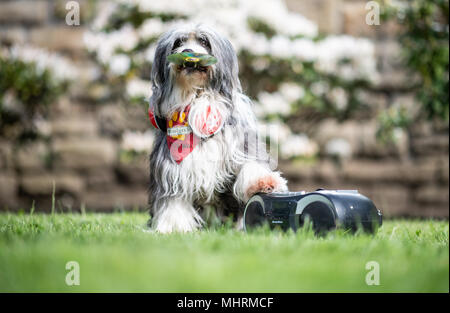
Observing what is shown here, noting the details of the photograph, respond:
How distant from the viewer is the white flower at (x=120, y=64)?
6.24 meters

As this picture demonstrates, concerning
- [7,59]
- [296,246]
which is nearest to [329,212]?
[296,246]

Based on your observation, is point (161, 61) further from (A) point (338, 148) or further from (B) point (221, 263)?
(A) point (338, 148)

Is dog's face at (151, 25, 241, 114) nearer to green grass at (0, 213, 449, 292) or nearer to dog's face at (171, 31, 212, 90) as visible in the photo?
dog's face at (171, 31, 212, 90)

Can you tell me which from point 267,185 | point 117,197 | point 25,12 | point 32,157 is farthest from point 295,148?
point 25,12

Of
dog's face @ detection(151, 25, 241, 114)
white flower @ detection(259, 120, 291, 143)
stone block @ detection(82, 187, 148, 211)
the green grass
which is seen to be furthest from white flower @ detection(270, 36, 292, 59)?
the green grass

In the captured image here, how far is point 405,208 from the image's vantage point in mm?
7062

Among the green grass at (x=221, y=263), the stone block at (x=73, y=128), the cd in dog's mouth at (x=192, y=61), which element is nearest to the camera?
the green grass at (x=221, y=263)

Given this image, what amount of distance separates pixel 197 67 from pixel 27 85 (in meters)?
4.25

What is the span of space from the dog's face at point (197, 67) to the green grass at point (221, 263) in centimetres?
96

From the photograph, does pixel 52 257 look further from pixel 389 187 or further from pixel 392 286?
pixel 389 187

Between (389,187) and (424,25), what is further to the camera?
(389,187)

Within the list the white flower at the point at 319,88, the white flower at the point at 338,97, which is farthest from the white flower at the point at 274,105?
the white flower at the point at 338,97

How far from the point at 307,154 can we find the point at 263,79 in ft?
3.68

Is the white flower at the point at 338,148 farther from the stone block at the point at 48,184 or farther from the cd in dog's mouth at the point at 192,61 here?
the cd in dog's mouth at the point at 192,61
